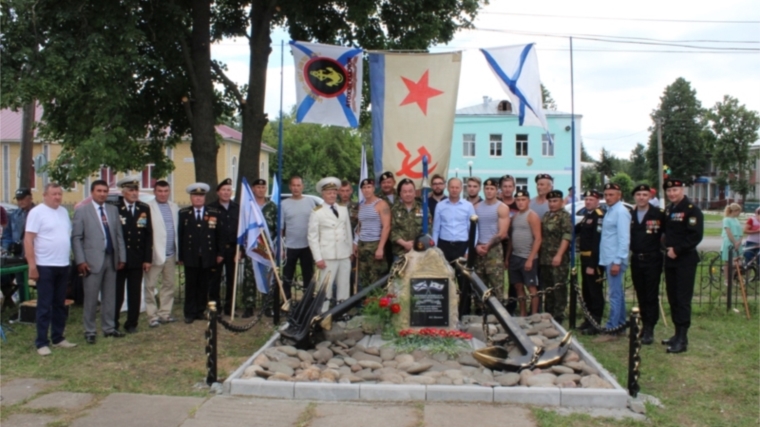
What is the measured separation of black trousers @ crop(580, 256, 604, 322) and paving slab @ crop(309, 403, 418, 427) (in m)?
3.94

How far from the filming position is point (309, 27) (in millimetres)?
12000

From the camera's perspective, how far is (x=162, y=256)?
8742 mm

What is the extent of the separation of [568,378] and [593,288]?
2832 millimetres

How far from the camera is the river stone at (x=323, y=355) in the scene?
6.81 metres

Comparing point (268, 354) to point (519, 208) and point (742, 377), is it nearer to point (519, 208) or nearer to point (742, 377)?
point (519, 208)

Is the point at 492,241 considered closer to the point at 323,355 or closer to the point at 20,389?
the point at 323,355

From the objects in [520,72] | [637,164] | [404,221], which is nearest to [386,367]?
[404,221]

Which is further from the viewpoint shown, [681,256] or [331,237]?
[331,237]

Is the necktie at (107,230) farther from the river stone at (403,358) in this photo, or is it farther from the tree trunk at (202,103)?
the river stone at (403,358)

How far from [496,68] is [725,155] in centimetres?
5000

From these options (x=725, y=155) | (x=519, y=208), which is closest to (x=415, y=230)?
(x=519, y=208)

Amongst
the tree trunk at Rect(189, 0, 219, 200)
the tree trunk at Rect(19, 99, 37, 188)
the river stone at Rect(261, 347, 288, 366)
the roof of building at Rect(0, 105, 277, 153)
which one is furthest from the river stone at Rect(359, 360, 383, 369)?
the roof of building at Rect(0, 105, 277, 153)

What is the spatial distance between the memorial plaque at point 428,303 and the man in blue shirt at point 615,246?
2.05 meters

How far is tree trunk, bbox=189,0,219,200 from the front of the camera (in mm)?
11188
